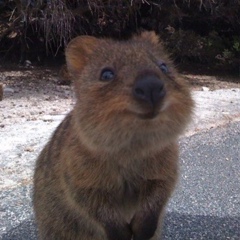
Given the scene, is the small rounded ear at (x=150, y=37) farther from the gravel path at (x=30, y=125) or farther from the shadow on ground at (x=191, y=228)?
the shadow on ground at (x=191, y=228)

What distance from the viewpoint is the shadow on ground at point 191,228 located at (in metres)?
4.30

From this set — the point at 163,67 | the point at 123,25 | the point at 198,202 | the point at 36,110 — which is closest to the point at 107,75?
the point at 163,67

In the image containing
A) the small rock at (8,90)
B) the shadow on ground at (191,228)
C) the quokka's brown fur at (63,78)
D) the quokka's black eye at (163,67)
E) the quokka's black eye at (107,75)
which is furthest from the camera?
the quokka's brown fur at (63,78)

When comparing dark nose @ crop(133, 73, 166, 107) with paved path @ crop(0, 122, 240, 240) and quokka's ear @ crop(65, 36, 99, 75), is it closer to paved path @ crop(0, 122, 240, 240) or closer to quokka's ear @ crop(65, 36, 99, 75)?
quokka's ear @ crop(65, 36, 99, 75)

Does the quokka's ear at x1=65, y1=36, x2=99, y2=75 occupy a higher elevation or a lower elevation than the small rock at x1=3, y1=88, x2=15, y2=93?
higher

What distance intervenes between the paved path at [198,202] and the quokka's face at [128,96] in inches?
59.0

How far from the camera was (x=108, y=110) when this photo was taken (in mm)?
2789

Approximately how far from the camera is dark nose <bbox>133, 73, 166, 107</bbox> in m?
2.61

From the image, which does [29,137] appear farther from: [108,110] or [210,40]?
[210,40]

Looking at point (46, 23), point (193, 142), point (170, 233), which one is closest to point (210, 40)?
point (46, 23)

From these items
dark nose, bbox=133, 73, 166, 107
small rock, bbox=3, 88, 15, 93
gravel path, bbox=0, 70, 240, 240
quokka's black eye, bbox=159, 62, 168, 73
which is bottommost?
small rock, bbox=3, 88, 15, 93

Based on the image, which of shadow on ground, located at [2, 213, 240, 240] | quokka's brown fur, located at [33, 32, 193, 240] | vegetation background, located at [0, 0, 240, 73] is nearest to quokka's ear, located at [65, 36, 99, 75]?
quokka's brown fur, located at [33, 32, 193, 240]

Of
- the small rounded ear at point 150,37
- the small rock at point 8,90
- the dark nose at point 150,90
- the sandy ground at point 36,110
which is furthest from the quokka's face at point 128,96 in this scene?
the small rock at point 8,90

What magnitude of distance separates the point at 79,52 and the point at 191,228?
1.69 m
